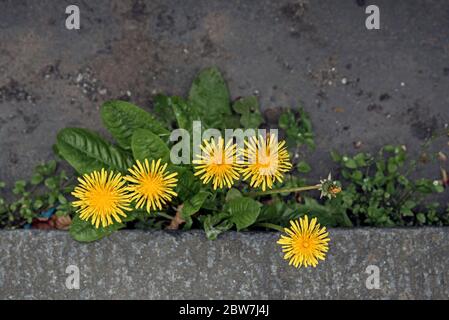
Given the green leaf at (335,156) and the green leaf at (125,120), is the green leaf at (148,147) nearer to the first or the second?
the green leaf at (125,120)

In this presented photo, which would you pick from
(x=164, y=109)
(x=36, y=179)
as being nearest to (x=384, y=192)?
(x=164, y=109)

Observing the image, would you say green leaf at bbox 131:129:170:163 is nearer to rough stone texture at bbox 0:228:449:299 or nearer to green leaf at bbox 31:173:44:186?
rough stone texture at bbox 0:228:449:299

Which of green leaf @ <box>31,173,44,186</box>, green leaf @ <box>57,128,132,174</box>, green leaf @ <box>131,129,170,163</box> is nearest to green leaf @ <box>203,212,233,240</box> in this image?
green leaf @ <box>131,129,170,163</box>

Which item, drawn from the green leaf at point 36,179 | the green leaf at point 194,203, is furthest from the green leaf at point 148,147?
the green leaf at point 36,179

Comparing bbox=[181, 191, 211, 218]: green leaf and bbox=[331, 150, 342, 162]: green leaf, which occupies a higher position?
bbox=[331, 150, 342, 162]: green leaf

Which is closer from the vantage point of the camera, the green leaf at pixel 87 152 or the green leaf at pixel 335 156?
the green leaf at pixel 87 152
